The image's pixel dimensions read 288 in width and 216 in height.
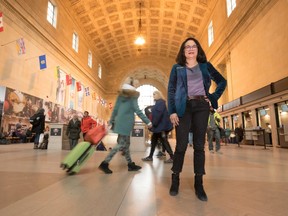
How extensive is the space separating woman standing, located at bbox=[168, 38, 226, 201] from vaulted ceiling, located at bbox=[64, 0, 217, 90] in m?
18.3

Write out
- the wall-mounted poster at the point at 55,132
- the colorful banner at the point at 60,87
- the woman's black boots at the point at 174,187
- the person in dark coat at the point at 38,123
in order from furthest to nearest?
the colorful banner at the point at 60,87, the wall-mounted poster at the point at 55,132, the person in dark coat at the point at 38,123, the woman's black boots at the point at 174,187

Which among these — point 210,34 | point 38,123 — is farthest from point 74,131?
point 210,34

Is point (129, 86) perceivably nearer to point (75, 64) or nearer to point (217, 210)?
point (217, 210)

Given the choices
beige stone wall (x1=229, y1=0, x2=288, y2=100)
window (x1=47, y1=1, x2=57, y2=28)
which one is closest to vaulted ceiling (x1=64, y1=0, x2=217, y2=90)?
window (x1=47, y1=1, x2=57, y2=28)

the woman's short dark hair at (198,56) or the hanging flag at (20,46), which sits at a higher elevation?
the hanging flag at (20,46)

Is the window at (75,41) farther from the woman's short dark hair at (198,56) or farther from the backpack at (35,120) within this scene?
the woman's short dark hair at (198,56)

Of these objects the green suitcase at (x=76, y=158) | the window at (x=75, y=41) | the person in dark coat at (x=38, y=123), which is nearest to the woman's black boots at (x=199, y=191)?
the green suitcase at (x=76, y=158)

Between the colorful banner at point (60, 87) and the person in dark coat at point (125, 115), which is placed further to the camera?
the colorful banner at point (60, 87)

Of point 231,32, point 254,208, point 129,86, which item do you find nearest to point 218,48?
point 231,32

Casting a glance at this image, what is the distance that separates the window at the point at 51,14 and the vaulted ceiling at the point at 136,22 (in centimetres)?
171

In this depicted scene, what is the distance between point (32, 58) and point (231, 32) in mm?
13924

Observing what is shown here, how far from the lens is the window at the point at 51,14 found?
15.2 metres

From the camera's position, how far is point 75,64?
19734 millimetres

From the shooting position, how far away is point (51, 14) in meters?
15.7
